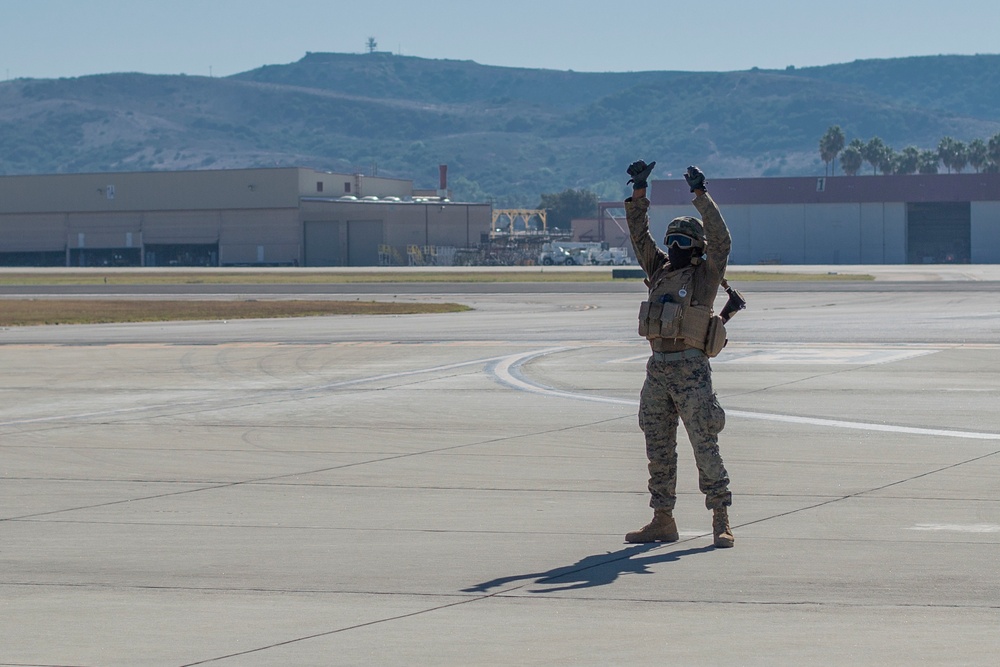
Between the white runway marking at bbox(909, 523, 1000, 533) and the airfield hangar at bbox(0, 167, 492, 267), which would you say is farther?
the airfield hangar at bbox(0, 167, 492, 267)

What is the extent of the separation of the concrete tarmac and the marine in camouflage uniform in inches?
12.5

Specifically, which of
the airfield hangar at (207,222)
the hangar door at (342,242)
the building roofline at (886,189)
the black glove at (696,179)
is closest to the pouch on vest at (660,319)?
the black glove at (696,179)

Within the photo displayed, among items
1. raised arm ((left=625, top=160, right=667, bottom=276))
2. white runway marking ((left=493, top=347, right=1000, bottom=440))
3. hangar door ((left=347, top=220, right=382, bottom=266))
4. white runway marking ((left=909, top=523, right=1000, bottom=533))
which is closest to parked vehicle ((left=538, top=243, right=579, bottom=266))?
hangar door ((left=347, top=220, right=382, bottom=266))

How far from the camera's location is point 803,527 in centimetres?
870

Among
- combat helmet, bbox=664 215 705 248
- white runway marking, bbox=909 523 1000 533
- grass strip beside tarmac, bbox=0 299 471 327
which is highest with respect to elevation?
combat helmet, bbox=664 215 705 248

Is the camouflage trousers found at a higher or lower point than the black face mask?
lower

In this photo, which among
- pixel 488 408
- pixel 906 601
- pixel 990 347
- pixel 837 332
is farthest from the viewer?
pixel 837 332

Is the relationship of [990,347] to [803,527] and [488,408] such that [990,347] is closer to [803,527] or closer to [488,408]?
[488,408]

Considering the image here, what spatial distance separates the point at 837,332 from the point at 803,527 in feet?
66.6

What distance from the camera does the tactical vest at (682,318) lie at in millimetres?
8047

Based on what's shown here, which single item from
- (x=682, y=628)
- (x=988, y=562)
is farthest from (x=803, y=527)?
(x=682, y=628)

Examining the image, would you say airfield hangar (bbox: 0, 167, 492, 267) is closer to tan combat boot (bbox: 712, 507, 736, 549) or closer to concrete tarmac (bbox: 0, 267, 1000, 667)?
concrete tarmac (bbox: 0, 267, 1000, 667)

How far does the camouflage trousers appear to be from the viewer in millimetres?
8156

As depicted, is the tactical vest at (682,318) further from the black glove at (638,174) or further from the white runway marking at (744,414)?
the white runway marking at (744,414)
